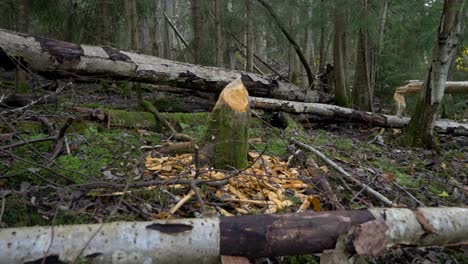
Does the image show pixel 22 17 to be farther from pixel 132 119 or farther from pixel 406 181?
pixel 406 181

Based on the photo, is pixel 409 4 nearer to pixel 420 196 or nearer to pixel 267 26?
pixel 267 26

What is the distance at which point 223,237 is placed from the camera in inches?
75.1

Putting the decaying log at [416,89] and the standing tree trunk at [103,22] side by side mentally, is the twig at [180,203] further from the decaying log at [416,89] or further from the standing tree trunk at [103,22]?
the standing tree trunk at [103,22]

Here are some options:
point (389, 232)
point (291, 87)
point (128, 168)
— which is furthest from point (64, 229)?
point (291, 87)

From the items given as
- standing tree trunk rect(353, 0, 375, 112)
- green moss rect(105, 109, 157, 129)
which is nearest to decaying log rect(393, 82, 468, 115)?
standing tree trunk rect(353, 0, 375, 112)

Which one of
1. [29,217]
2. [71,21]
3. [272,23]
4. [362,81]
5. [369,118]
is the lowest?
[29,217]

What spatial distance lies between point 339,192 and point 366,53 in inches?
219

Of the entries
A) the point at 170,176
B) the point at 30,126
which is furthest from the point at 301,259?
the point at 30,126

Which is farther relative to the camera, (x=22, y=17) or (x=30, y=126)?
(x=22, y=17)

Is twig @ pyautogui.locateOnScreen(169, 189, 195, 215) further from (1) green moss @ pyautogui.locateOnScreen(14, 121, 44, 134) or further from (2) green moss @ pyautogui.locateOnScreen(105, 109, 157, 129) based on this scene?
(2) green moss @ pyautogui.locateOnScreen(105, 109, 157, 129)

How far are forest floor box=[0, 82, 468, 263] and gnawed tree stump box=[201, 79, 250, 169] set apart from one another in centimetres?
17

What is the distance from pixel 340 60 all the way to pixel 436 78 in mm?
2993

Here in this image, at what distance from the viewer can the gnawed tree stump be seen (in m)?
3.43

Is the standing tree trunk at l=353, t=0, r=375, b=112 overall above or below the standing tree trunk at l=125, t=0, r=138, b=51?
below
